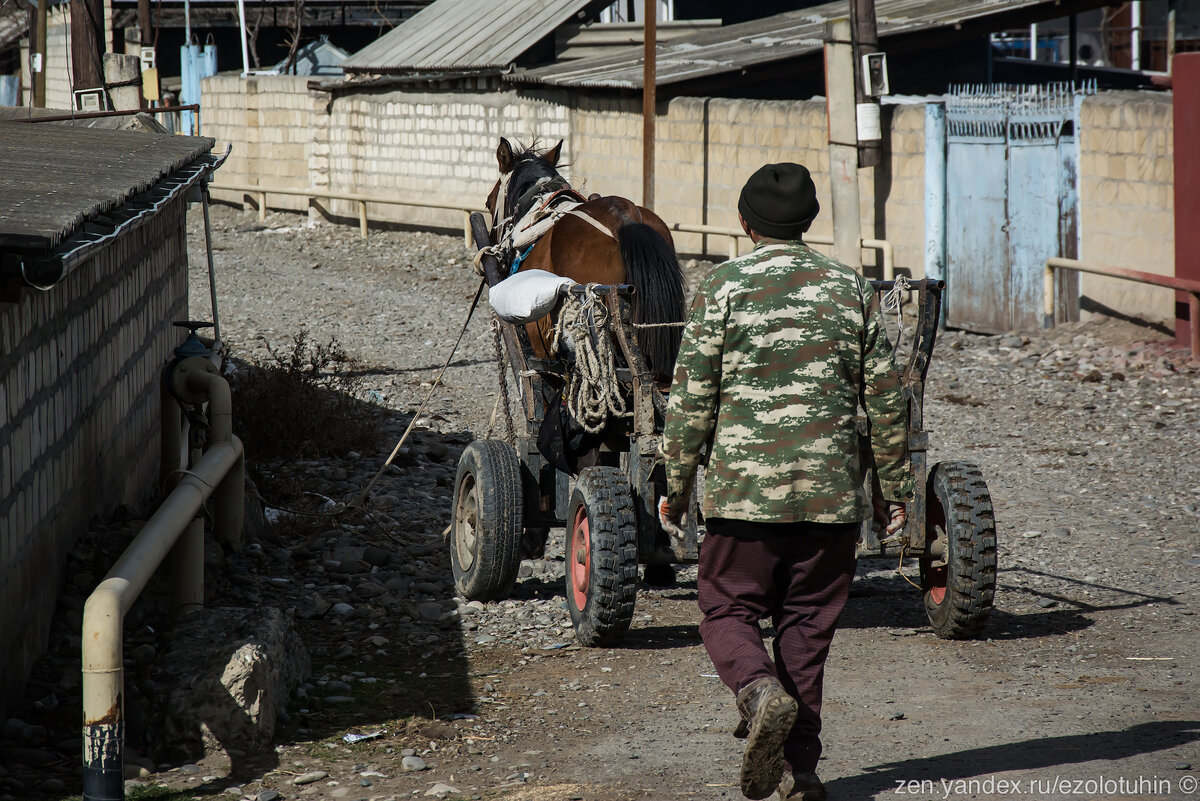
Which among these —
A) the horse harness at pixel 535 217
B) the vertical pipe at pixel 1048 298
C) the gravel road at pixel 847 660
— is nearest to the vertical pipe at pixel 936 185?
the vertical pipe at pixel 1048 298

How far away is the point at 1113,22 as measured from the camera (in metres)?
33.4

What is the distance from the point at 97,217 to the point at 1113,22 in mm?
33260

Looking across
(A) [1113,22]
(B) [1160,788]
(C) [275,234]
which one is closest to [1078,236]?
(B) [1160,788]

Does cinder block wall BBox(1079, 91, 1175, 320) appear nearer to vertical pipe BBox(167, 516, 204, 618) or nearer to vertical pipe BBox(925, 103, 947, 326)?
vertical pipe BBox(925, 103, 947, 326)

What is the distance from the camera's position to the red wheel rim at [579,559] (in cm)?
564

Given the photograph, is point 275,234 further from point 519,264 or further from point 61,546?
point 61,546

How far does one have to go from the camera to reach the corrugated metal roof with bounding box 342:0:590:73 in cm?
2191

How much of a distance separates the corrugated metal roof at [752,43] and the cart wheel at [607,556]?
13072 mm

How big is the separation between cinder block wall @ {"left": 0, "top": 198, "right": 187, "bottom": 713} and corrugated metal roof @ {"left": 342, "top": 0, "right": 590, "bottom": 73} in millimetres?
14609

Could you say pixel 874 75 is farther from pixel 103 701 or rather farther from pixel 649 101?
pixel 103 701

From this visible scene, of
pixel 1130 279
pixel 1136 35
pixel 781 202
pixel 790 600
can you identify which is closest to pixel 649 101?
pixel 1130 279

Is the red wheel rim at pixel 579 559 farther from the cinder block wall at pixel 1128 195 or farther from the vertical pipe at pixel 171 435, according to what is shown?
the cinder block wall at pixel 1128 195

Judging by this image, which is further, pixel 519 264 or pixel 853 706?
pixel 519 264

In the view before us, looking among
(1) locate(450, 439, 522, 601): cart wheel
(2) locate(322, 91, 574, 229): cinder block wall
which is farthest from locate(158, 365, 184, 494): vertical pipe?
(2) locate(322, 91, 574, 229): cinder block wall
